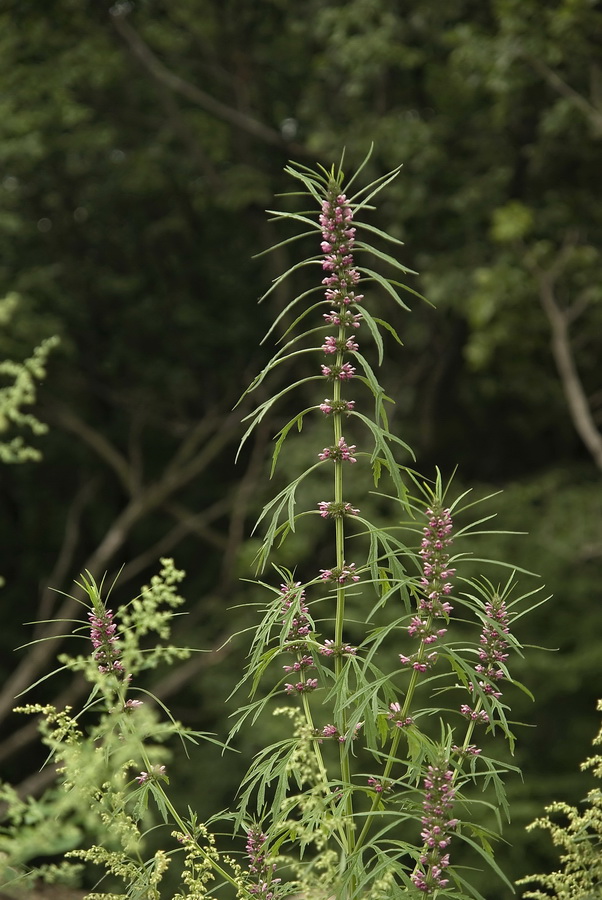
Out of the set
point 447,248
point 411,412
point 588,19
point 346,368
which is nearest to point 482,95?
point 447,248

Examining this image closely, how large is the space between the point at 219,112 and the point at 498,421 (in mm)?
4166

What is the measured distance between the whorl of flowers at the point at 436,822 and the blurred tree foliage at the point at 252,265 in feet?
19.3

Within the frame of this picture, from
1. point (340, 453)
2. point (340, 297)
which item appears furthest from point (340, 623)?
point (340, 297)

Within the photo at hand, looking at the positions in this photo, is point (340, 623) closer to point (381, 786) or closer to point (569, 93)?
point (381, 786)

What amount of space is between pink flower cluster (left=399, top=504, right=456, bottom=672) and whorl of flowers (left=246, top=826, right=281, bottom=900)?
396 millimetres

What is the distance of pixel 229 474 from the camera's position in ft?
41.1

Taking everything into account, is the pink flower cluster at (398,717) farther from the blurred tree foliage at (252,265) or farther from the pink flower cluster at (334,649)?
the blurred tree foliage at (252,265)

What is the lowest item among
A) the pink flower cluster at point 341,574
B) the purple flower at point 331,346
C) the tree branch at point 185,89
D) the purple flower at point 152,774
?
the purple flower at point 152,774

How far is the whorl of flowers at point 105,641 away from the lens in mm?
1733

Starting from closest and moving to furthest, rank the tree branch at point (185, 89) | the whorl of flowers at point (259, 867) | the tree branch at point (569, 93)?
the whorl of flowers at point (259, 867), the tree branch at point (569, 93), the tree branch at point (185, 89)

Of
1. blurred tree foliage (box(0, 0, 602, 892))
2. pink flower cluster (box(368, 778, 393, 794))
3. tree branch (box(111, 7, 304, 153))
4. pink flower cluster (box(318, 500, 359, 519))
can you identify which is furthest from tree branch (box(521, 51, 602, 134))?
pink flower cluster (box(368, 778, 393, 794))

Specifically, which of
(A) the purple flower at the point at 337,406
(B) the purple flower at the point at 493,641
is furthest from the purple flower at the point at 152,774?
(A) the purple flower at the point at 337,406

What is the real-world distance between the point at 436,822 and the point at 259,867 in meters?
0.36

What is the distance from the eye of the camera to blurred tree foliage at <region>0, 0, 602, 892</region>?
8.43 metres
